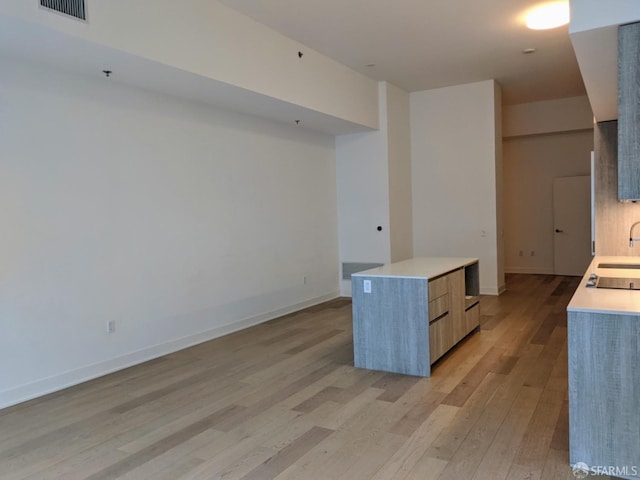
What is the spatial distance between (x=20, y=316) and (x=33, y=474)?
1.47 m

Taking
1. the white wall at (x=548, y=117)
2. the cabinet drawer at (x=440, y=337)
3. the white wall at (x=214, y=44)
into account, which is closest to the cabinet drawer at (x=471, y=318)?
the cabinet drawer at (x=440, y=337)

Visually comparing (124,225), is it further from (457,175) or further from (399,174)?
(457,175)

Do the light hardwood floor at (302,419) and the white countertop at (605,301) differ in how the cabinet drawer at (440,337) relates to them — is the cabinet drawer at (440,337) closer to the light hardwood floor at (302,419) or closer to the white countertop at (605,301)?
the light hardwood floor at (302,419)

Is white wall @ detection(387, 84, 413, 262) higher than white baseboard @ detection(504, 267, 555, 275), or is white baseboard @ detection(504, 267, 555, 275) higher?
white wall @ detection(387, 84, 413, 262)

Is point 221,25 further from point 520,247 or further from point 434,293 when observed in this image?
point 520,247

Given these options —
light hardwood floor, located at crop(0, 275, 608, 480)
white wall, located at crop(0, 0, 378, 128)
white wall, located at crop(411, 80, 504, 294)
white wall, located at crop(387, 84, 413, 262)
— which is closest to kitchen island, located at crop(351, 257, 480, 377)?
light hardwood floor, located at crop(0, 275, 608, 480)

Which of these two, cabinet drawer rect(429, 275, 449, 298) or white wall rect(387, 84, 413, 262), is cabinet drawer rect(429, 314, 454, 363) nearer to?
cabinet drawer rect(429, 275, 449, 298)

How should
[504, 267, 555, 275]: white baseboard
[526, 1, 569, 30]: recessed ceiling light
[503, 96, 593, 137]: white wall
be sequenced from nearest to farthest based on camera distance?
1. [526, 1, 569, 30]: recessed ceiling light
2. [503, 96, 593, 137]: white wall
3. [504, 267, 555, 275]: white baseboard

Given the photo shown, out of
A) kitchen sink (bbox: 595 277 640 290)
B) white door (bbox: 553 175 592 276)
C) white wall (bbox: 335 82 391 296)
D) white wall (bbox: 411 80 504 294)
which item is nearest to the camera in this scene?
kitchen sink (bbox: 595 277 640 290)

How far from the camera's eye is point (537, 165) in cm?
947

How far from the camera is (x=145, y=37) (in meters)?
3.73

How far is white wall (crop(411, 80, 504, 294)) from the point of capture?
295 inches

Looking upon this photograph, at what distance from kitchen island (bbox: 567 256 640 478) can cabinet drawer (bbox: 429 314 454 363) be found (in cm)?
161

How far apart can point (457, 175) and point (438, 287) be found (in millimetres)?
4025
